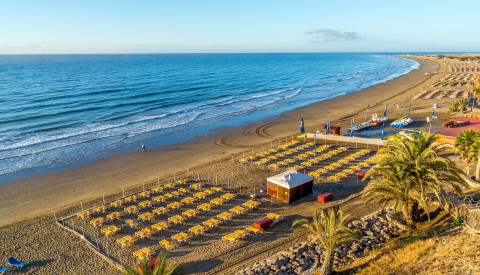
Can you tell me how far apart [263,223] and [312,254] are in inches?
155

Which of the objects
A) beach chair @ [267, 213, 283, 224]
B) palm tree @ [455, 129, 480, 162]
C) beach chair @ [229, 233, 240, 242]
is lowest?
beach chair @ [229, 233, 240, 242]

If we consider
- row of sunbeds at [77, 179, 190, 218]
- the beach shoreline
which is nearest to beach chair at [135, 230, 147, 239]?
row of sunbeds at [77, 179, 190, 218]

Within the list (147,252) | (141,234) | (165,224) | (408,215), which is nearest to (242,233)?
(165,224)

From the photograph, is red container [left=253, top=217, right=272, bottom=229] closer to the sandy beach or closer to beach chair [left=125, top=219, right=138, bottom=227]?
the sandy beach

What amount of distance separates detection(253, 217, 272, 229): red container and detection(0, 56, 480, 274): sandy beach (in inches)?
22.2

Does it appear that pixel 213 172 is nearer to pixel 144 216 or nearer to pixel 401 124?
pixel 144 216

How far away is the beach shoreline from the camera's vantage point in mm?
24219

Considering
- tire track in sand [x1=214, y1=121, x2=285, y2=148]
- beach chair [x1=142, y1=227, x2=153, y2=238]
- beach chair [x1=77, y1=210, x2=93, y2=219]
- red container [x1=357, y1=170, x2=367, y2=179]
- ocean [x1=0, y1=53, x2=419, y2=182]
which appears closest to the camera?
beach chair [x1=142, y1=227, x2=153, y2=238]

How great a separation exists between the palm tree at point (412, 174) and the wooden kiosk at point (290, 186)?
257 inches

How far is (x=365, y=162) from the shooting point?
92.8ft

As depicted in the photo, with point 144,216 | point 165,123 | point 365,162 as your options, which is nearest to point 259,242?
point 144,216

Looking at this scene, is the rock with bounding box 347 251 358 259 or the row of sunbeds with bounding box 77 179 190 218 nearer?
the rock with bounding box 347 251 358 259

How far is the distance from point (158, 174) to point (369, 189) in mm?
19152

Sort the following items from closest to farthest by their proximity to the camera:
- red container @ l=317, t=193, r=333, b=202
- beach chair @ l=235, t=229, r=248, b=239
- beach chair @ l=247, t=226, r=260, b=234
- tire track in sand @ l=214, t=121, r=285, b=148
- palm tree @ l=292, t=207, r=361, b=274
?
1. palm tree @ l=292, t=207, r=361, b=274
2. beach chair @ l=235, t=229, r=248, b=239
3. beach chair @ l=247, t=226, r=260, b=234
4. red container @ l=317, t=193, r=333, b=202
5. tire track in sand @ l=214, t=121, r=285, b=148
